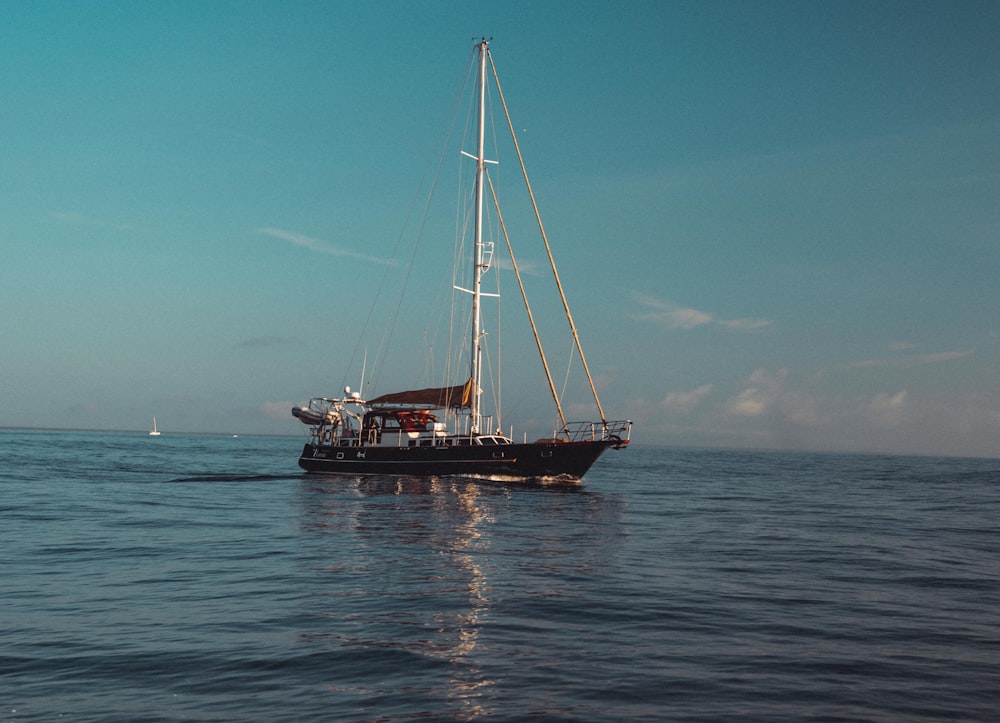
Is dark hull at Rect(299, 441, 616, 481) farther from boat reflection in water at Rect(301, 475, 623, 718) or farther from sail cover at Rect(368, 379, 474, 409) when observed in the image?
boat reflection in water at Rect(301, 475, 623, 718)

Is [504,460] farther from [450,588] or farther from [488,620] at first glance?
[488,620]

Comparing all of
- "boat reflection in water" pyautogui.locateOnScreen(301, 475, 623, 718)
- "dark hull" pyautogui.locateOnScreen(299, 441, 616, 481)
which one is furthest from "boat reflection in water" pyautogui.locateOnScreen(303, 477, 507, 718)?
"dark hull" pyautogui.locateOnScreen(299, 441, 616, 481)

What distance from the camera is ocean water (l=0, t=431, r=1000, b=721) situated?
27.7 ft

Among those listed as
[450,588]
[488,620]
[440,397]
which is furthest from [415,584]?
[440,397]

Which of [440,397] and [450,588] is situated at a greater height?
[440,397]

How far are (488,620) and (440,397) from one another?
113 feet

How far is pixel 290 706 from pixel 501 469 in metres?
35.8

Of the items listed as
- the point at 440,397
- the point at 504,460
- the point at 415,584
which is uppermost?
the point at 440,397

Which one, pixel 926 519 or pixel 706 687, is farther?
pixel 926 519

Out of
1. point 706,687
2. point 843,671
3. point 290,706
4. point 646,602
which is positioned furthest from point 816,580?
point 290,706

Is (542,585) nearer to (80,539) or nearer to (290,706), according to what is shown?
(290,706)

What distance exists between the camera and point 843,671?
9680mm

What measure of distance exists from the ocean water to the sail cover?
61.4 feet

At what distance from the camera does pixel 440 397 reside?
4634 cm
